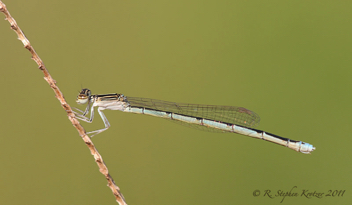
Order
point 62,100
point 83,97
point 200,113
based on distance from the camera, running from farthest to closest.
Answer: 1. point 200,113
2. point 83,97
3. point 62,100

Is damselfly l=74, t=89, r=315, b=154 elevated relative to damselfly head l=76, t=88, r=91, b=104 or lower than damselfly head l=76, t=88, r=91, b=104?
lower

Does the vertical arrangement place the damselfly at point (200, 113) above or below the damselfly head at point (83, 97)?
below

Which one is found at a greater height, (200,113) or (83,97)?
(83,97)

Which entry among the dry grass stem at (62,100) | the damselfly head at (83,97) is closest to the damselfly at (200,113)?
the damselfly head at (83,97)

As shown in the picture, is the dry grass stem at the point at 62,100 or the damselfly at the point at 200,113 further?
the damselfly at the point at 200,113

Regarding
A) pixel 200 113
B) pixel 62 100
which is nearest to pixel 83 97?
pixel 62 100

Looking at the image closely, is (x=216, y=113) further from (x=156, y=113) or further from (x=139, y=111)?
(x=139, y=111)

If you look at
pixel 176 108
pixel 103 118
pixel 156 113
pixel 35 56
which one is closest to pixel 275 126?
pixel 176 108

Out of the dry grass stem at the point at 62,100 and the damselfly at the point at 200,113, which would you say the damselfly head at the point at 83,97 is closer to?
the damselfly at the point at 200,113

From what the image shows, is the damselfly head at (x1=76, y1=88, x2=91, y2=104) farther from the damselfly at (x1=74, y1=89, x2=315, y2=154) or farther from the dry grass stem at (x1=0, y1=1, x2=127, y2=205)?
the dry grass stem at (x1=0, y1=1, x2=127, y2=205)

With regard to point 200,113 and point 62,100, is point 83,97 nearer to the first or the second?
point 62,100

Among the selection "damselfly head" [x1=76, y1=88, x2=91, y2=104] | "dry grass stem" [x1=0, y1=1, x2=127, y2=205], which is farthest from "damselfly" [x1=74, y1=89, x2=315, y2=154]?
"dry grass stem" [x1=0, y1=1, x2=127, y2=205]
